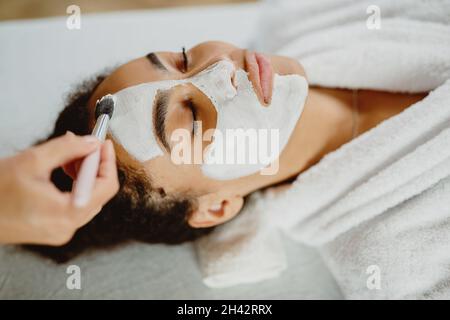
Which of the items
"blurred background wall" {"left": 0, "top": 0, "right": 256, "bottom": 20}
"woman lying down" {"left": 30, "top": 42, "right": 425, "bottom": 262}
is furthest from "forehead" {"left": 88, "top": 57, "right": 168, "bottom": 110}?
"blurred background wall" {"left": 0, "top": 0, "right": 256, "bottom": 20}

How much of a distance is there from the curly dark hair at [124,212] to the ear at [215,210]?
0.7 inches

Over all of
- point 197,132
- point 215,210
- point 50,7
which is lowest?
point 215,210

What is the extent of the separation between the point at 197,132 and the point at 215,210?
0.18 m

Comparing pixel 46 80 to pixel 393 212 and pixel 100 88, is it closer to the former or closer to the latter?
pixel 100 88

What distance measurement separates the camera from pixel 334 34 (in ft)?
2.87

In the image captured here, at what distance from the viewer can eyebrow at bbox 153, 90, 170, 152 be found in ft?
2.09

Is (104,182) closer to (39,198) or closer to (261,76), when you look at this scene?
(39,198)

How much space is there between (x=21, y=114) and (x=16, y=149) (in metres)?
0.08

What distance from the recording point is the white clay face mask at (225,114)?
24.9 inches

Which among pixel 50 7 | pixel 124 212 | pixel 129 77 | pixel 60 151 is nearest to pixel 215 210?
pixel 124 212

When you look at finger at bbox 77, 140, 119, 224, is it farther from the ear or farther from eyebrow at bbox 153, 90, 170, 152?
the ear

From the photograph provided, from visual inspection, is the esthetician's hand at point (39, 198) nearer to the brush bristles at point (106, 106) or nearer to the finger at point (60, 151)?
the finger at point (60, 151)

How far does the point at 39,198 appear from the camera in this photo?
0.44m

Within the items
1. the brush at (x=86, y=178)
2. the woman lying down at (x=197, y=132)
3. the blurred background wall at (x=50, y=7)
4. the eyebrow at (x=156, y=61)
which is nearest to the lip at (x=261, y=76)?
the woman lying down at (x=197, y=132)
